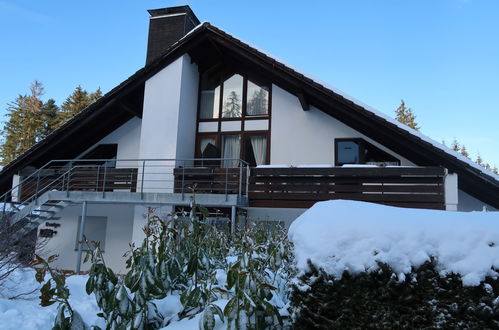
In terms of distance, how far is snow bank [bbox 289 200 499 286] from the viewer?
87.1 inches

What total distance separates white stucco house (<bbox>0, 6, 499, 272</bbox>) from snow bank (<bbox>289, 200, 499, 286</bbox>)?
25.0 feet

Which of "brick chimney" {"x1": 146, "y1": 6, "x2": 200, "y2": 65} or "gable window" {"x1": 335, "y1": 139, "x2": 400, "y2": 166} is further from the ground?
"brick chimney" {"x1": 146, "y1": 6, "x2": 200, "y2": 65}

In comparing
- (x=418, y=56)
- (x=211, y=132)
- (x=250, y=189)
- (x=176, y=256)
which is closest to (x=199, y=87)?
(x=211, y=132)

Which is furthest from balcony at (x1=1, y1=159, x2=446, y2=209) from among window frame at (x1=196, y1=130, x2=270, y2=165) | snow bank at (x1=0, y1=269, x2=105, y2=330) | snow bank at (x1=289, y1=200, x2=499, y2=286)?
snow bank at (x1=289, y1=200, x2=499, y2=286)

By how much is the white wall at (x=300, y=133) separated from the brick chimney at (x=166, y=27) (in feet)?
17.2

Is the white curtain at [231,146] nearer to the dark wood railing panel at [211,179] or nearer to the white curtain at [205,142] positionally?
the white curtain at [205,142]

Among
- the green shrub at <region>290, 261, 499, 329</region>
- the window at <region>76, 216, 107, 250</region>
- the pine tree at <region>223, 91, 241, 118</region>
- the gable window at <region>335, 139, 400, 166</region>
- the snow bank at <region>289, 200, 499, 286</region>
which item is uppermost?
the pine tree at <region>223, 91, 241, 118</region>

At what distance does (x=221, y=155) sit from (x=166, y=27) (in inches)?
245

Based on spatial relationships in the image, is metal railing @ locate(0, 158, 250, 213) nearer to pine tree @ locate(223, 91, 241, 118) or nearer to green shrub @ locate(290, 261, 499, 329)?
pine tree @ locate(223, 91, 241, 118)

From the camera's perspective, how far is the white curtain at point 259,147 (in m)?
12.6

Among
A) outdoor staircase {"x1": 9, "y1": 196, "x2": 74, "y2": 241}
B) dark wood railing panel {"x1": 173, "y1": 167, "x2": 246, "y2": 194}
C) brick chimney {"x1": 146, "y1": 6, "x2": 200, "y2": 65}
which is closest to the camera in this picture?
dark wood railing panel {"x1": 173, "y1": 167, "x2": 246, "y2": 194}

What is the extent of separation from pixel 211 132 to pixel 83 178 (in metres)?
4.45

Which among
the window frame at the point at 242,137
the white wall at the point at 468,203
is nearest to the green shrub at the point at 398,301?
the window frame at the point at 242,137

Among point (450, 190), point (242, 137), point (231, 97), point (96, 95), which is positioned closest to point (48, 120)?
point (96, 95)
